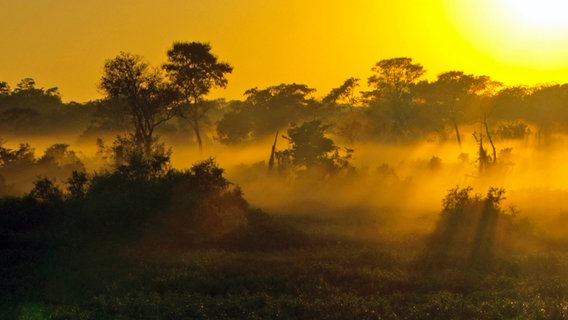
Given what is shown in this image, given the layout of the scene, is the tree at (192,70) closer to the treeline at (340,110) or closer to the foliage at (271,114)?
the treeline at (340,110)

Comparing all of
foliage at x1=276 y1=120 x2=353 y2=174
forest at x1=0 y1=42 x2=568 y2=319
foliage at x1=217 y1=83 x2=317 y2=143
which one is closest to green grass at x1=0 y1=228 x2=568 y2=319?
forest at x1=0 y1=42 x2=568 y2=319

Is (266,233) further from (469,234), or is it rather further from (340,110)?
(340,110)

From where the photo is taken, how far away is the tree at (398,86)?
7288cm

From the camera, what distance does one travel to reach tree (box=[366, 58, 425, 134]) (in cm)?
7288

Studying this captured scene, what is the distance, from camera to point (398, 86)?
7406 centimetres

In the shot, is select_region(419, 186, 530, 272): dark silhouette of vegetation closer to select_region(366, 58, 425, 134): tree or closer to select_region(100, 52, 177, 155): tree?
select_region(100, 52, 177, 155): tree

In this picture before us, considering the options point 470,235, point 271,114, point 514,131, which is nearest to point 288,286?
point 470,235

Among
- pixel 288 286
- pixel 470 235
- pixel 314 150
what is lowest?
pixel 470 235

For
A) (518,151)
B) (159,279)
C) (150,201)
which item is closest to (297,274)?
(159,279)

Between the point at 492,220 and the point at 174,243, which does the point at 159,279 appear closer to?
the point at 174,243

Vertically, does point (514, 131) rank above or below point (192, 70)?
below

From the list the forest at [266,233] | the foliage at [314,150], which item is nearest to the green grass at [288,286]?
the forest at [266,233]

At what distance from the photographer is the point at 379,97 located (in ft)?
252

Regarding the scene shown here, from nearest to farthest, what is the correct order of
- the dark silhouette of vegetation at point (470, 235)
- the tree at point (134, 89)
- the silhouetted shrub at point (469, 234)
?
the dark silhouette of vegetation at point (470, 235)
the silhouetted shrub at point (469, 234)
the tree at point (134, 89)
